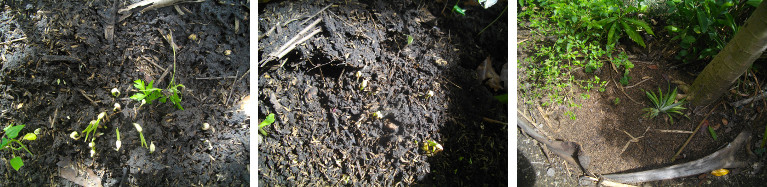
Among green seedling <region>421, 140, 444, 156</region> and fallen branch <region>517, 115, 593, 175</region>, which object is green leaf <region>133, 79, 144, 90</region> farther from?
fallen branch <region>517, 115, 593, 175</region>

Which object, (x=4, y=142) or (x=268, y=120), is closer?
(x=268, y=120)

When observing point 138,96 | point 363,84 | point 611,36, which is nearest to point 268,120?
point 363,84

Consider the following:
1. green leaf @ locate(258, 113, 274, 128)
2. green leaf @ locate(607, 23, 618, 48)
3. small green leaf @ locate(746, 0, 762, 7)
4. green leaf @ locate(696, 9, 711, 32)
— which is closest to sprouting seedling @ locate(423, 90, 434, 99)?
green leaf @ locate(258, 113, 274, 128)

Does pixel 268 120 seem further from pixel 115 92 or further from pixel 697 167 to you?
pixel 697 167

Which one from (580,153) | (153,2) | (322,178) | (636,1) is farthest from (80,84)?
(636,1)

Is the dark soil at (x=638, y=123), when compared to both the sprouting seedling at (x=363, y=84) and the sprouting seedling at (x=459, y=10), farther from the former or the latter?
the sprouting seedling at (x=363, y=84)

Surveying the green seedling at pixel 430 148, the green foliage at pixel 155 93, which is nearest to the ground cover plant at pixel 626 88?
the green seedling at pixel 430 148
